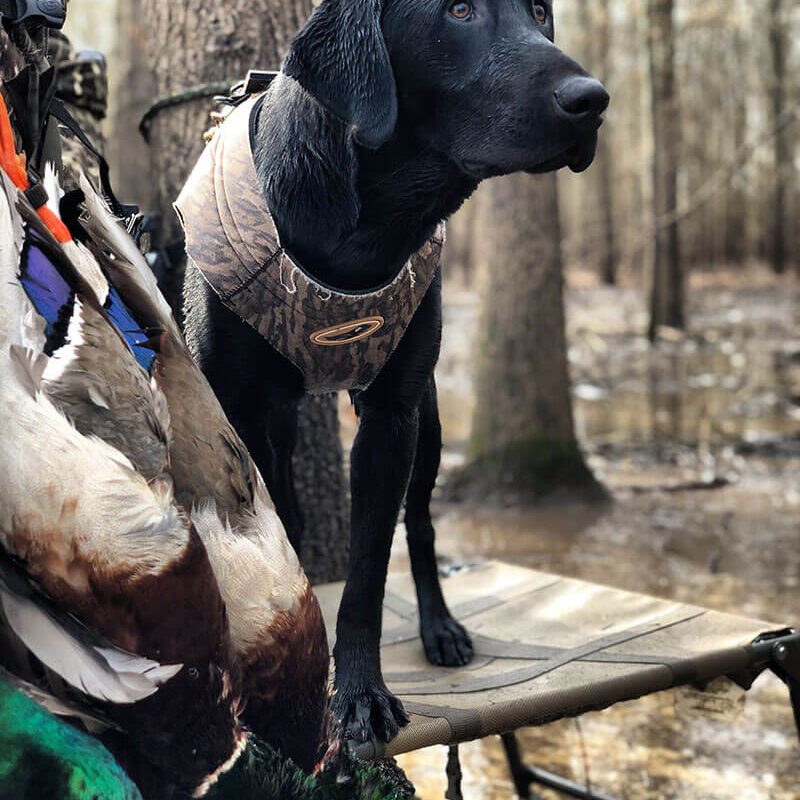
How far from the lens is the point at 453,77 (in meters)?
2.01

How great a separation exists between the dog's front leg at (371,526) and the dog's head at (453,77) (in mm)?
620

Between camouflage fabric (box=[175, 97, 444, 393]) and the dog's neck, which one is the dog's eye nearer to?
the dog's neck

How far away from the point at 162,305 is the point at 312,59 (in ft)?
2.18

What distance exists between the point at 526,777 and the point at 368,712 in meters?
1.68

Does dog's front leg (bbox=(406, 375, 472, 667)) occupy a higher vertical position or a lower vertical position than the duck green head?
lower

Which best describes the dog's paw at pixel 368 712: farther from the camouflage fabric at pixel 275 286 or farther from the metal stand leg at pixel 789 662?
the metal stand leg at pixel 789 662

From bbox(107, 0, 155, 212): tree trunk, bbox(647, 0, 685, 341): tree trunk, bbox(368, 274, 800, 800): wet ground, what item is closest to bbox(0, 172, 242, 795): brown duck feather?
bbox(368, 274, 800, 800): wet ground

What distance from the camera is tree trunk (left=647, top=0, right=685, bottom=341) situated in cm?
1335

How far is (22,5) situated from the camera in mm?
1614

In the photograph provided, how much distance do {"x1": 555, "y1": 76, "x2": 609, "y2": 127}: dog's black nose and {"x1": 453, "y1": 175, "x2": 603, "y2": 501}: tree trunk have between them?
514 centimetres

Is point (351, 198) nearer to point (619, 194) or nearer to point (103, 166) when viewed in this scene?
point (103, 166)

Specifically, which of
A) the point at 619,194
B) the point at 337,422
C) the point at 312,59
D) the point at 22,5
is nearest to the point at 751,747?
the point at 337,422

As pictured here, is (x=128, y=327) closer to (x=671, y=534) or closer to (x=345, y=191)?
(x=345, y=191)

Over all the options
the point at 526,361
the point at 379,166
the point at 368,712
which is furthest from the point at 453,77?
the point at 526,361
